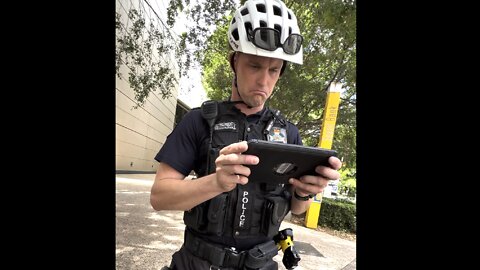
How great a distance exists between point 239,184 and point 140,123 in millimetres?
18135

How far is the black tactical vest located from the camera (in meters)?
1.47

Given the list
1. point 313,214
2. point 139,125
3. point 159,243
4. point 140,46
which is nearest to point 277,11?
point 159,243

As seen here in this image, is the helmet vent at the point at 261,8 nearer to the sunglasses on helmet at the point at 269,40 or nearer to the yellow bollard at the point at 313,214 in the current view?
the sunglasses on helmet at the point at 269,40

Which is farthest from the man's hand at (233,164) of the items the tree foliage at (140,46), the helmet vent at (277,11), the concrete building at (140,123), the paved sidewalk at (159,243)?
the concrete building at (140,123)

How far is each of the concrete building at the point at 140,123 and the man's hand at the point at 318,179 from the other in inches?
344

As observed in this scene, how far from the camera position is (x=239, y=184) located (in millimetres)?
1476

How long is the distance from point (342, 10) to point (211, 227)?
13.3 ft

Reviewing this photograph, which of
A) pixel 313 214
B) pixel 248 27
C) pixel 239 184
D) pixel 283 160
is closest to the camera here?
pixel 283 160

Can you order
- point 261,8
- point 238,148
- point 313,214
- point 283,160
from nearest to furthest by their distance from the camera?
point 238,148
point 283,160
point 261,8
point 313,214

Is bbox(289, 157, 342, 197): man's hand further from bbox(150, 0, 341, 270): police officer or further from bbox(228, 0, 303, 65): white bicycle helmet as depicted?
bbox(228, 0, 303, 65): white bicycle helmet

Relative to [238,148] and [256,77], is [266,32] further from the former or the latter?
[238,148]

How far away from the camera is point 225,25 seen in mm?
9172
